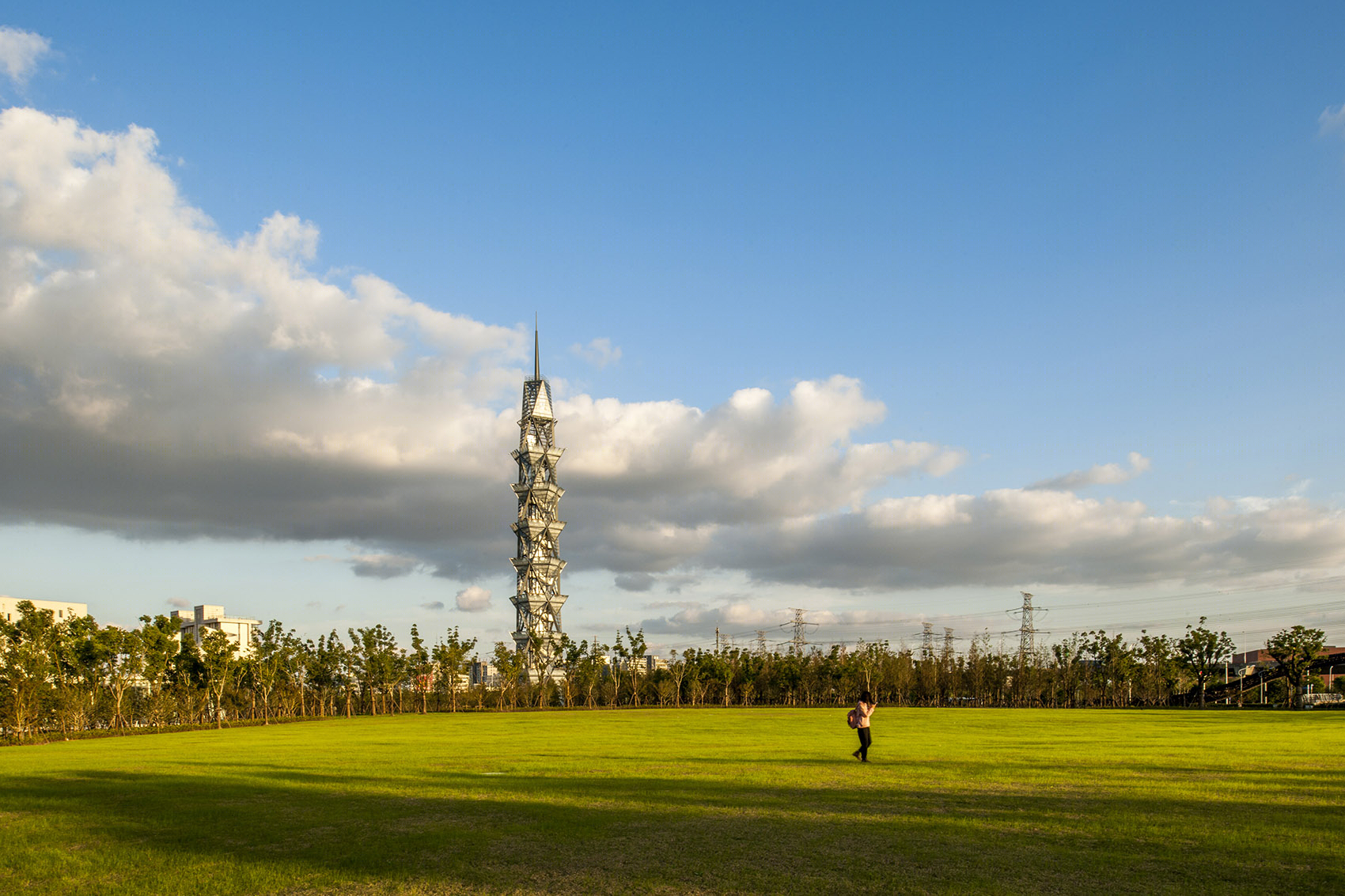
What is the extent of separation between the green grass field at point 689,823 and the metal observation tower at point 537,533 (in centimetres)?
15482

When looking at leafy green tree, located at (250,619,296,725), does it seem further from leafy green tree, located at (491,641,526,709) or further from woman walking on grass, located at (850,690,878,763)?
woman walking on grass, located at (850,690,878,763)

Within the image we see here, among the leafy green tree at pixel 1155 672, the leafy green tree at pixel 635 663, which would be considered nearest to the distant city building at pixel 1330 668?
the leafy green tree at pixel 1155 672

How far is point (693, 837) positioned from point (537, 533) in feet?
573

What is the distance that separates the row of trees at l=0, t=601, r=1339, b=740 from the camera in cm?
8038

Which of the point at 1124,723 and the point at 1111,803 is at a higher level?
the point at 1111,803

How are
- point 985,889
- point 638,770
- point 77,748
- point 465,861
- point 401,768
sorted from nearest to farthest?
point 985,889 → point 465,861 → point 638,770 → point 401,768 → point 77,748

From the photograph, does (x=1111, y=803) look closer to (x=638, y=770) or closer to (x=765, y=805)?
(x=765, y=805)

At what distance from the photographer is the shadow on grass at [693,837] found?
12328 millimetres

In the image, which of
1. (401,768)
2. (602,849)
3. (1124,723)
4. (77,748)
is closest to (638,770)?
(401,768)

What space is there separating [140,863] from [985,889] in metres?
12.9

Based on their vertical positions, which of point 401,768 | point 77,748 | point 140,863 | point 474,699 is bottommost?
point 474,699

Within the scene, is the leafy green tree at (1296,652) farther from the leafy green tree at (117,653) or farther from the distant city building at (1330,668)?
the leafy green tree at (117,653)

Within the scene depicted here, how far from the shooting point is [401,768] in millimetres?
27500

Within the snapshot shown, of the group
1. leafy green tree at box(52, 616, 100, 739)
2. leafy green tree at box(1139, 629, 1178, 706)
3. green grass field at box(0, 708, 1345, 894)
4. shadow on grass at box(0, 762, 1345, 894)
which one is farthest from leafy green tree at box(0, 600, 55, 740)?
leafy green tree at box(1139, 629, 1178, 706)
